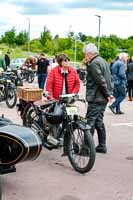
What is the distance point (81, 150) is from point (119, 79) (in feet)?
24.2

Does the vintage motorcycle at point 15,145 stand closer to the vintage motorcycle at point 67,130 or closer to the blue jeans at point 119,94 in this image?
the vintage motorcycle at point 67,130

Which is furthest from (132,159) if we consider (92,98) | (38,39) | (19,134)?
(38,39)

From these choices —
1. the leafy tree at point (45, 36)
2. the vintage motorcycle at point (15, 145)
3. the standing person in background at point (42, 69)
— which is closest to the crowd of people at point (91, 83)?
the vintage motorcycle at point (15, 145)

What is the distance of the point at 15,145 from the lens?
5.69 m

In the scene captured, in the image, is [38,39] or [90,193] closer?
[90,193]

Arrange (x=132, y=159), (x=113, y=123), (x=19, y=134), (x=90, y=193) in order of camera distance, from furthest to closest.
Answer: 1. (x=113, y=123)
2. (x=132, y=159)
3. (x=90, y=193)
4. (x=19, y=134)

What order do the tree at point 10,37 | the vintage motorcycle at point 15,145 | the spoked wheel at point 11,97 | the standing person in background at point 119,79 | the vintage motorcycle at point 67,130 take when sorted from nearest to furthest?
the vintage motorcycle at point 15,145
the vintage motorcycle at point 67,130
the standing person in background at point 119,79
the spoked wheel at point 11,97
the tree at point 10,37

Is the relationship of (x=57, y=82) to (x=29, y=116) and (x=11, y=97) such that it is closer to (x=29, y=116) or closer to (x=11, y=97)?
(x=29, y=116)

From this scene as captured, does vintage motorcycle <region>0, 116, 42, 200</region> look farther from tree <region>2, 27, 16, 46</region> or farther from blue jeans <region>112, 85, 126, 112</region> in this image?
tree <region>2, 27, 16, 46</region>

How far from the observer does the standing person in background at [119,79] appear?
14023mm

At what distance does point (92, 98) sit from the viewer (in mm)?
8289

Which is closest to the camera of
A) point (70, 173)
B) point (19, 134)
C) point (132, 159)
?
point (19, 134)

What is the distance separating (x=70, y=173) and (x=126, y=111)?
8586 mm

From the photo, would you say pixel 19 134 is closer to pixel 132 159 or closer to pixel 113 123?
pixel 132 159
